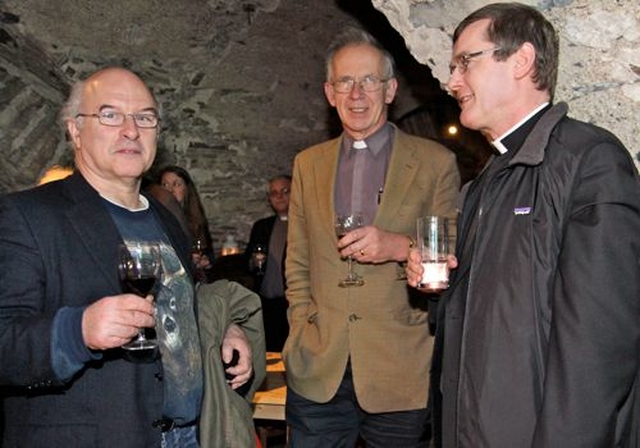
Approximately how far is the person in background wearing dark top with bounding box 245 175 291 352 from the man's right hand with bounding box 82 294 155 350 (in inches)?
162

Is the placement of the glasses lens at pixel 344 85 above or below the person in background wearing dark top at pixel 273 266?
above

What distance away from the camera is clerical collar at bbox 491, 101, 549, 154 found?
7.07ft

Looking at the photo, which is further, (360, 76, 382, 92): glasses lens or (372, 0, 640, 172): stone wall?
(360, 76, 382, 92): glasses lens

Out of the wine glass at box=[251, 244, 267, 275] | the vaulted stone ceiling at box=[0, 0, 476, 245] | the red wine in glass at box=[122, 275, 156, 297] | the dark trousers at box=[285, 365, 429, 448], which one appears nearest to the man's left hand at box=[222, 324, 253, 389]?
the dark trousers at box=[285, 365, 429, 448]

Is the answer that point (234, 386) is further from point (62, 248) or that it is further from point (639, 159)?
point (639, 159)

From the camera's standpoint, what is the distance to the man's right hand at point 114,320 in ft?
6.33

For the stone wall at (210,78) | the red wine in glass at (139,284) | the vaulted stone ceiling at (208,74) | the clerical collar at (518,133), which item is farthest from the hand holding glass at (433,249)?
the vaulted stone ceiling at (208,74)

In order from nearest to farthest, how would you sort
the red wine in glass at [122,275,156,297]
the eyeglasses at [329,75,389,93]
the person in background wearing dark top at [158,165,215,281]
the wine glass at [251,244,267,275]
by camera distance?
the red wine in glass at [122,275,156,297] → the eyeglasses at [329,75,389,93] → the wine glass at [251,244,267,275] → the person in background wearing dark top at [158,165,215,281]

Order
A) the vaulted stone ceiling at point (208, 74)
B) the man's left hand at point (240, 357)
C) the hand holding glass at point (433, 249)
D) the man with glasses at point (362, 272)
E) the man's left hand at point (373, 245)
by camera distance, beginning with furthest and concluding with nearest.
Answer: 1. the vaulted stone ceiling at point (208, 74)
2. the man with glasses at point (362, 272)
3. the man's left hand at point (373, 245)
4. the man's left hand at point (240, 357)
5. the hand holding glass at point (433, 249)

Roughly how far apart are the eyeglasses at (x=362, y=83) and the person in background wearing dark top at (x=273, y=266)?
123 inches

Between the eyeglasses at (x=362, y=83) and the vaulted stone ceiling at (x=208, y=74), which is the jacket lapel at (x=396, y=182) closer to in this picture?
the eyeglasses at (x=362, y=83)

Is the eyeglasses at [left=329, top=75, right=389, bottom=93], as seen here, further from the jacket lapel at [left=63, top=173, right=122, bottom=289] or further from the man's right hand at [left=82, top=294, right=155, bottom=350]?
the man's right hand at [left=82, top=294, right=155, bottom=350]

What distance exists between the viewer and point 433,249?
2373mm

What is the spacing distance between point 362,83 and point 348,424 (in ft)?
4.46
